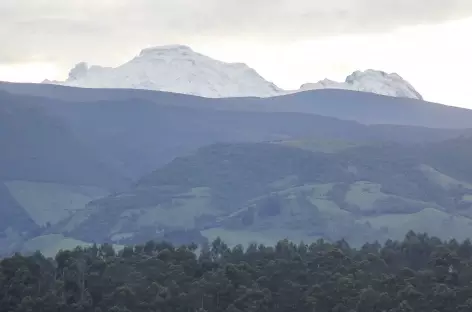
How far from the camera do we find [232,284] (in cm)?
13712

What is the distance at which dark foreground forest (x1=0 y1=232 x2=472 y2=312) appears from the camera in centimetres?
13025

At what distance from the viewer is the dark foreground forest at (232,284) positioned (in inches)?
5128

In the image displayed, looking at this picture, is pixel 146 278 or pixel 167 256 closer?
pixel 146 278

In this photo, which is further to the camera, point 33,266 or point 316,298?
point 33,266

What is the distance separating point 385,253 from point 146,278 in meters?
38.4

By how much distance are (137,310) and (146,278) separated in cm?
1099

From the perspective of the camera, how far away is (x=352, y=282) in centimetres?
13462

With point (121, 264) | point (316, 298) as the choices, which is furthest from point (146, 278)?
point (316, 298)

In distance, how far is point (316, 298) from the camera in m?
133

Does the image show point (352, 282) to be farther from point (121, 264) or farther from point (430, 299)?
point (121, 264)

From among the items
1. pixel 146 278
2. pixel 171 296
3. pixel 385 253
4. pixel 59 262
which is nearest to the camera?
pixel 171 296

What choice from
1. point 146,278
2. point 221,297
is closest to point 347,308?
point 221,297

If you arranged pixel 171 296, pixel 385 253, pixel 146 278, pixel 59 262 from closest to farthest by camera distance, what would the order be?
pixel 171 296
pixel 146 278
pixel 59 262
pixel 385 253

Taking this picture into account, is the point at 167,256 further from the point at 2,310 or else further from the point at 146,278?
the point at 2,310
